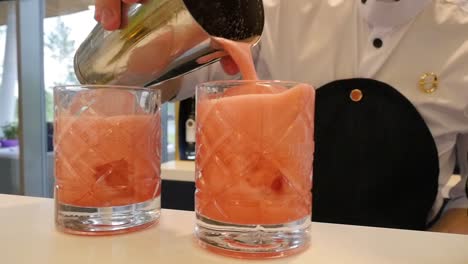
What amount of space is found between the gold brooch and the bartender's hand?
9.8 inches

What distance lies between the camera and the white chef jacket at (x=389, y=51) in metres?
0.87

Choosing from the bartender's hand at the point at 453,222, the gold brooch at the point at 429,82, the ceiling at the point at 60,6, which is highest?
the ceiling at the point at 60,6

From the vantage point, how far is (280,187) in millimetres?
411

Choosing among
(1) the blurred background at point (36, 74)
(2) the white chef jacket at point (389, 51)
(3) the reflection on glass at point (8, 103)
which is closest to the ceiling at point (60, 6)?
(1) the blurred background at point (36, 74)

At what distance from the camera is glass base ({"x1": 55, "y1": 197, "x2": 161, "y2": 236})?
466mm

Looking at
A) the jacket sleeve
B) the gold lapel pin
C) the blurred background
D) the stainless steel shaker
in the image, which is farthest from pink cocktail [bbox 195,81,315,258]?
the blurred background

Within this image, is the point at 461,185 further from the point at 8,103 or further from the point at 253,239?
the point at 8,103

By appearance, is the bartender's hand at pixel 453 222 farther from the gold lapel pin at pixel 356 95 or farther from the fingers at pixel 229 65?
the fingers at pixel 229 65

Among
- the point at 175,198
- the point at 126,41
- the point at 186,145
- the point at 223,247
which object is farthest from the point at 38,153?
the point at 223,247

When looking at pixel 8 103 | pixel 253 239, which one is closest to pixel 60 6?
pixel 8 103

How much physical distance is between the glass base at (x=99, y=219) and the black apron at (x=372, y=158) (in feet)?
1.80

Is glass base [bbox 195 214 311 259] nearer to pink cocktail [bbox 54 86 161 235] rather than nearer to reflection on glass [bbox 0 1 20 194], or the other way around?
pink cocktail [bbox 54 86 161 235]

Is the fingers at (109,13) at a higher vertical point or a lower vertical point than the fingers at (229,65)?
higher

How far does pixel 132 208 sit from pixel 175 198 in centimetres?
113
